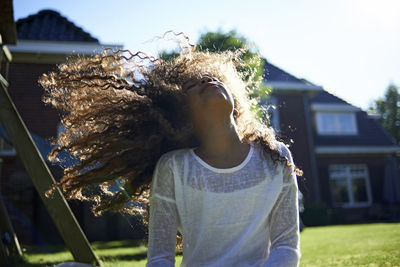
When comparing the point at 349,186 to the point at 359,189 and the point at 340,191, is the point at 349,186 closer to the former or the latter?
the point at 340,191

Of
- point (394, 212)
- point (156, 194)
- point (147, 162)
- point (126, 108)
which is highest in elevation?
point (126, 108)

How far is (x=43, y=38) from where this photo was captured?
30.7 feet

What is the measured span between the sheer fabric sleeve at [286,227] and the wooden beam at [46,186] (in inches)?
69.8

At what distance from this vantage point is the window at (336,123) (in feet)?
56.9

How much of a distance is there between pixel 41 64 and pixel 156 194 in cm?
809

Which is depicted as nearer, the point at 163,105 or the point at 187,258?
the point at 187,258

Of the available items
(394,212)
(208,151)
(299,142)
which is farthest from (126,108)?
(394,212)

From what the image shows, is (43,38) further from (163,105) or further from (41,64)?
(163,105)

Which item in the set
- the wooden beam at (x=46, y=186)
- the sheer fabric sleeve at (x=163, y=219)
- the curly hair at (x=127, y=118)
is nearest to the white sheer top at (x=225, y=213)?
the sheer fabric sleeve at (x=163, y=219)

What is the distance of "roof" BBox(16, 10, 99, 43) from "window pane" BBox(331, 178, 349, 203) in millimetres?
11616

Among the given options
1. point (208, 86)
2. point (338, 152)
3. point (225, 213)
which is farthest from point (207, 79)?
point (338, 152)

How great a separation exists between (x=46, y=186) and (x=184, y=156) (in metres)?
1.52

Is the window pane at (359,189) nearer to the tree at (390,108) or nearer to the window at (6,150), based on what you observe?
the tree at (390,108)

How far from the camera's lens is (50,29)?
9.73 meters
